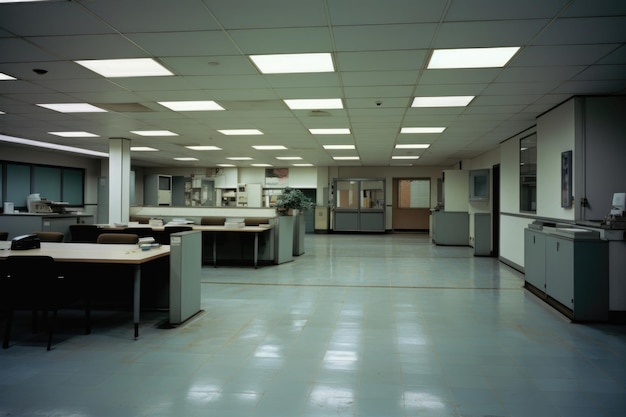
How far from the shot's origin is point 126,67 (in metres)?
4.79

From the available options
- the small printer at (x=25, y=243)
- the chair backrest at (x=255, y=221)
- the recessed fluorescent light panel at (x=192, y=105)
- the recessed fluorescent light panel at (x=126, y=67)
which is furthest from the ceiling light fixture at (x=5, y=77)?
the chair backrest at (x=255, y=221)

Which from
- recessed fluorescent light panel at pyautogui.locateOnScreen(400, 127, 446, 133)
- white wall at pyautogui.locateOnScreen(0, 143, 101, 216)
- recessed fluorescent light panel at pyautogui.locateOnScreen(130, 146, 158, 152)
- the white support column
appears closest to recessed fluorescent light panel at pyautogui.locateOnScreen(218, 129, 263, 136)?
the white support column

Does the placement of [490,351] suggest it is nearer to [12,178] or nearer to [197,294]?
[197,294]

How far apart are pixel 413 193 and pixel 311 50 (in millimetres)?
15679

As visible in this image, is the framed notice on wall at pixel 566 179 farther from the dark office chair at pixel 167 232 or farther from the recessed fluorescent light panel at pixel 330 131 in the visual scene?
the dark office chair at pixel 167 232

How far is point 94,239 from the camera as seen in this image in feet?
26.1

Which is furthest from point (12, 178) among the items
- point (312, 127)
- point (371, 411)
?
point (371, 411)

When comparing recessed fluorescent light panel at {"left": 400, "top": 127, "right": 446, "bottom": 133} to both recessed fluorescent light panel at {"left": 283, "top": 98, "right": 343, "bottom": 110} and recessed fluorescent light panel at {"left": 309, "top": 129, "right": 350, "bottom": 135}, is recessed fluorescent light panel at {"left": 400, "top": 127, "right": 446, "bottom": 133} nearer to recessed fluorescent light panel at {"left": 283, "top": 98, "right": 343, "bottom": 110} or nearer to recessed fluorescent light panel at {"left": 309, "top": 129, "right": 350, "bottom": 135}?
recessed fluorescent light panel at {"left": 309, "top": 129, "right": 350, "bottom": 135}

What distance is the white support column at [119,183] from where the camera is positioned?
967cm

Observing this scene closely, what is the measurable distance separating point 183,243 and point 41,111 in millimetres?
4830

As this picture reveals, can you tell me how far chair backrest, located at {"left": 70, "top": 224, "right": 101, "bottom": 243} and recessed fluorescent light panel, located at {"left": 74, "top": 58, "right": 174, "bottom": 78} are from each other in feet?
12.9

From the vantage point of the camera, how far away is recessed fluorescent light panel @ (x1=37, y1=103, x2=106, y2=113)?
669 cm

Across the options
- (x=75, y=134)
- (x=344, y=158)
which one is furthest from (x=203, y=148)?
(x=344, y=158)

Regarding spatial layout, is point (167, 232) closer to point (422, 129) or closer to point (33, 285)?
point (33, 285)
